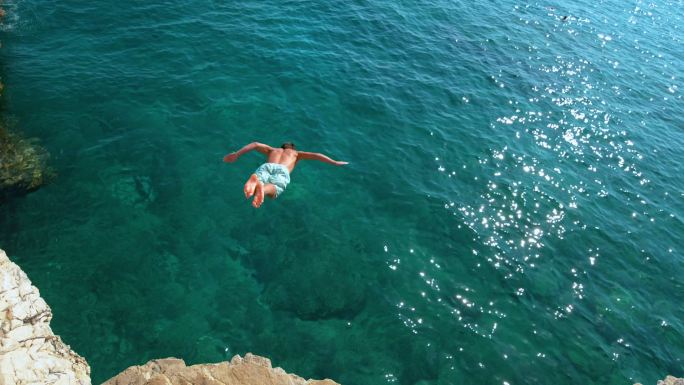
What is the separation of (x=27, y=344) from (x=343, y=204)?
12.0 metres

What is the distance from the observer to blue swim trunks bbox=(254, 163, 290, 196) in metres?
14.8

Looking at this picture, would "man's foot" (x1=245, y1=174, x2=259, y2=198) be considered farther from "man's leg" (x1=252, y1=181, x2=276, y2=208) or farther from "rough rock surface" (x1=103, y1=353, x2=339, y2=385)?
"rough rock surface" (x1=103, y1=353, x2=339, y2=385)

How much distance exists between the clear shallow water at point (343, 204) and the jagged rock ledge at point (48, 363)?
2.50 metres

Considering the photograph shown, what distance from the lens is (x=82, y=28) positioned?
978 inches

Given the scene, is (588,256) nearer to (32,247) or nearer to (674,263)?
(674,263)

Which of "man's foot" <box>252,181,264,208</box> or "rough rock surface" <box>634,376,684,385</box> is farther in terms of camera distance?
"rough rock surface" <box>634,376,684,385</box>

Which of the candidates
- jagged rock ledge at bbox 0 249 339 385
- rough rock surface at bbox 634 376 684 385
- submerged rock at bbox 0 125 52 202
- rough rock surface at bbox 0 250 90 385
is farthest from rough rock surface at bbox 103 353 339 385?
rough rock surface at bbox 634 376 684 385

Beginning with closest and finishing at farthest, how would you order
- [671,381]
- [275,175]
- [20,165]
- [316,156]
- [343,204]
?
[671,381] < [275,175] < [316,156] < [20,165] < [343,204]

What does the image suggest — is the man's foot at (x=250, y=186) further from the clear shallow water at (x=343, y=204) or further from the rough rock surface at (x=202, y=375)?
the rough rock surface at (x=202, y=375)

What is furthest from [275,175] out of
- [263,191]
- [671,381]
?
[671,381]

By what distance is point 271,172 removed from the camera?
15.2 metres

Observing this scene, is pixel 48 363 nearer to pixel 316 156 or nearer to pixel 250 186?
pixel 250 186

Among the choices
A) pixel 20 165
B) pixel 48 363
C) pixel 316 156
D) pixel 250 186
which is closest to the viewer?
pixel 48 363

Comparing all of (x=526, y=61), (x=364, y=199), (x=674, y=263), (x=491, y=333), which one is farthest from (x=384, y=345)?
(x=526, y=61)
